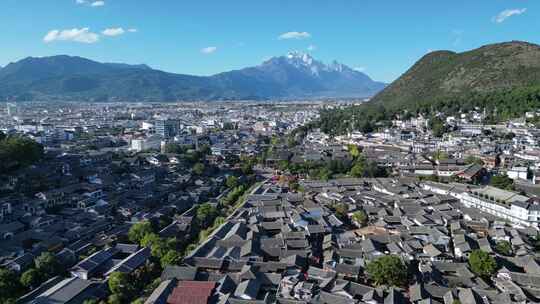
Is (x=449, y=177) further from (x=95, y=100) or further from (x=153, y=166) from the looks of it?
(x=95, y=100)

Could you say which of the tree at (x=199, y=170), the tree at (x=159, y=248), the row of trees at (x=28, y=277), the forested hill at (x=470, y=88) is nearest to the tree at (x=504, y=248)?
the tree at (x=159, y=248)

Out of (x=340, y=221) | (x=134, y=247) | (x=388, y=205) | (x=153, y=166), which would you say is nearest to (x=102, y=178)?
(x=153, y=166)

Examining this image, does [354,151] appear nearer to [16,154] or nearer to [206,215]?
[206,215]

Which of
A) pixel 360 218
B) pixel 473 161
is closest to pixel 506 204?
pixel 360 218

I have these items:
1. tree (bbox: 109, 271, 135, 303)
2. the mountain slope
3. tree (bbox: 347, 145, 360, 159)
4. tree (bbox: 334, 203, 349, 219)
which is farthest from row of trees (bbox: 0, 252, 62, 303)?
the mountain slope

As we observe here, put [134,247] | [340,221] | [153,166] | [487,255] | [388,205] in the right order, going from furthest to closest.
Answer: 1. [153,166]
2. [388,205]
3. [340,221]
4. [134,247]
5. [487,255]

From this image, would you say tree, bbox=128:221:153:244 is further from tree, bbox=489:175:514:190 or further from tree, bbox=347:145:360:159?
tree, bbox=347:145:360:159

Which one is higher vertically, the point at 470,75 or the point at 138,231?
the point at 470,75
